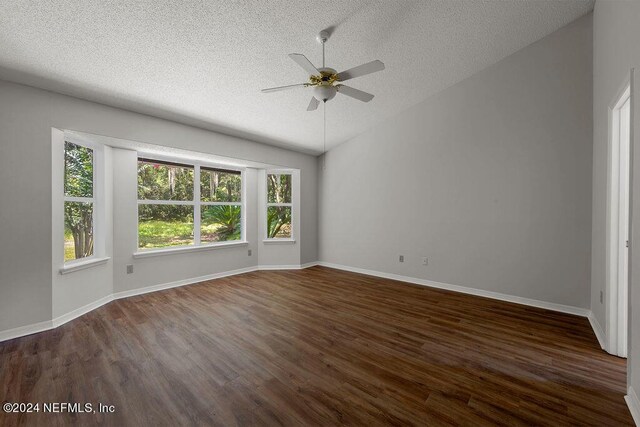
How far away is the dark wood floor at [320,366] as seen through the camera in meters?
1.55

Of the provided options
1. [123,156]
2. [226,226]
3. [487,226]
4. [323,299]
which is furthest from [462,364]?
[123,156]

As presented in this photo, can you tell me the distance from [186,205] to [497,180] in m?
4.97

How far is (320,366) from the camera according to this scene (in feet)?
6.64

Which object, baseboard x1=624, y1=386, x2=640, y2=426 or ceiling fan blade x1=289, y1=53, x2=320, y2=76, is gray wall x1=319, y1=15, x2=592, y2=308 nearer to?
baseboard x1=624, y1=386, x2=640, y2=426

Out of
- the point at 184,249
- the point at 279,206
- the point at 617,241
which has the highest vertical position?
the point at 279,206

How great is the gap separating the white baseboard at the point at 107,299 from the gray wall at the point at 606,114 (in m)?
4.48

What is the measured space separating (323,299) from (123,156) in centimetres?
357

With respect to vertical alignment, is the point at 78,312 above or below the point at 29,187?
below

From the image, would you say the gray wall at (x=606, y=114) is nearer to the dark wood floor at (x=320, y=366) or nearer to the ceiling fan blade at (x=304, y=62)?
the dark wood floor at (x=320, y=366)

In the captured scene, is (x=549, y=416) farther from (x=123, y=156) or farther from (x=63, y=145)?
(x=123, y=156)

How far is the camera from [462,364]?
205 cm

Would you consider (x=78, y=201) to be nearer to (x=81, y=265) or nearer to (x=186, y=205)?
(x=81, y=265)

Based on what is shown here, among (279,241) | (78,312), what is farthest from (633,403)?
(78,312)

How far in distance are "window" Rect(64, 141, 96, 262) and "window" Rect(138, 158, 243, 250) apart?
0.65 m
